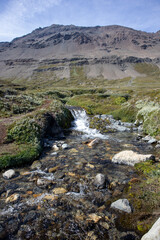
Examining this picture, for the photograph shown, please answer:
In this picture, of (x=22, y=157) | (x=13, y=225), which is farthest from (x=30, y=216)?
(x=22, y=157)

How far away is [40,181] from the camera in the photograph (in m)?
8.27

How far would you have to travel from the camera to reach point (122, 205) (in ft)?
20.8

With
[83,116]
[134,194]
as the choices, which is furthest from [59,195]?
[83,116]

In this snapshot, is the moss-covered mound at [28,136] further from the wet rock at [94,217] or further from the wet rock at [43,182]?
the wet rock at [94,217]

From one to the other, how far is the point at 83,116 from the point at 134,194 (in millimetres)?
22692

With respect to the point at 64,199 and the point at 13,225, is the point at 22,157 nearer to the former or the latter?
the point at 64,199

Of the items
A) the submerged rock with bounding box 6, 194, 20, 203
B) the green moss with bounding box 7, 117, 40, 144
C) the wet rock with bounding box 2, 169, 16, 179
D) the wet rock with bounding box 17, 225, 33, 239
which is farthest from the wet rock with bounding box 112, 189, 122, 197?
the green moss with bounding box 7, 117, 40, 144

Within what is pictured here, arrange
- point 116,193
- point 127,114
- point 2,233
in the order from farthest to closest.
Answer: point 127,114 → point 116,193 → point 2,233

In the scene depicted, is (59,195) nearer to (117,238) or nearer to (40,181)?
(40,181)

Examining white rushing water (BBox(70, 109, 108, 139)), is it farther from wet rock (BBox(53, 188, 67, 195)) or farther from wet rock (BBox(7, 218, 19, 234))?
wet rock (BBox(7, 218, 19, 234))

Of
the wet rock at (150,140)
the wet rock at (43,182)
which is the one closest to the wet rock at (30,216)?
the wet rock at (43,182)

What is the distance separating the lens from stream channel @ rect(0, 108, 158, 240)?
539 centimetres

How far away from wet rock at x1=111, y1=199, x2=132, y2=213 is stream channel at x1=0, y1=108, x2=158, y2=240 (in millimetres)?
246

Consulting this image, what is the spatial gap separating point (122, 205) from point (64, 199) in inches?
110
